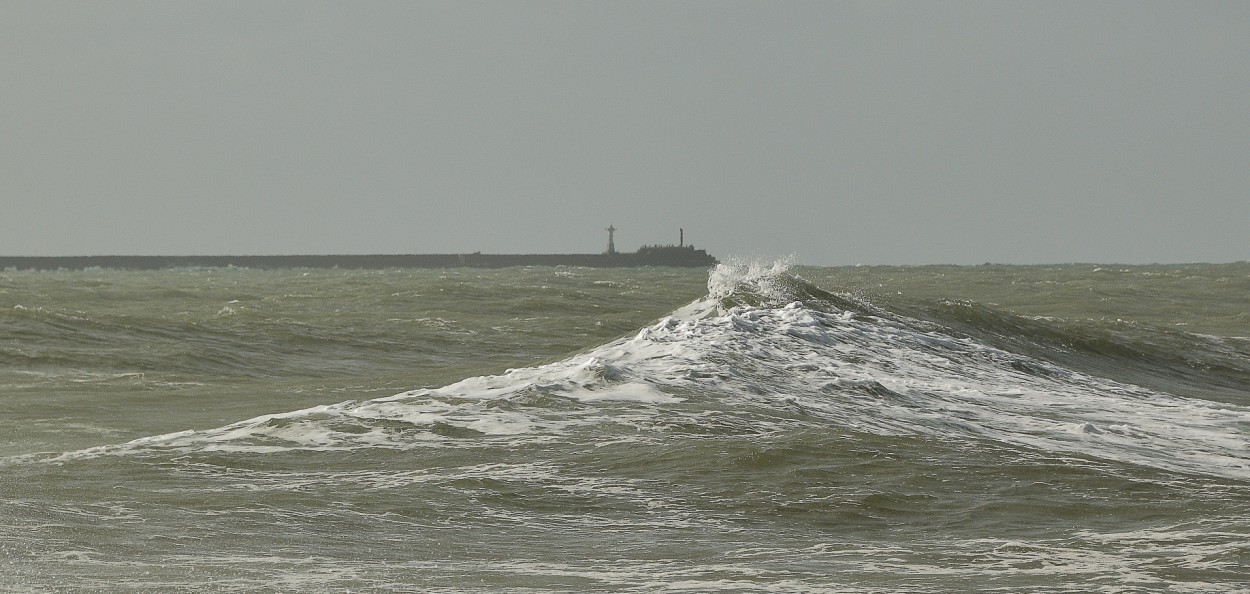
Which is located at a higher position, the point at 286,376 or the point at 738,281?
the point at 738,281

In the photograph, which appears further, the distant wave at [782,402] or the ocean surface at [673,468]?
the distant wave at [782,402]

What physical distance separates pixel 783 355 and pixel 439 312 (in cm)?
1858

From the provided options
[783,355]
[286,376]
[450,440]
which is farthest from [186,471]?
[286,376]

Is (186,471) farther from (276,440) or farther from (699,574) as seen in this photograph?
(699,574)

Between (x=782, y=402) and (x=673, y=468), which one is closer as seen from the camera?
(x=673, y=468)

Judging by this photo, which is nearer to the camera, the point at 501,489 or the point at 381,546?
the point at 381,546

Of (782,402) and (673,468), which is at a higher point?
(782,402)

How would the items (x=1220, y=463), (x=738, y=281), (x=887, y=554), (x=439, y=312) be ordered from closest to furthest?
(x=887, y=554) < (x=1220, y=463) < (x=738, y=281) < (x=439, y=312)

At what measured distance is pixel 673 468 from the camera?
28.0 feet

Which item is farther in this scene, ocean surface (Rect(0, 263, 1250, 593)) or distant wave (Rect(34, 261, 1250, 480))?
distant wave (Rect(34, 261, 1250, 480))

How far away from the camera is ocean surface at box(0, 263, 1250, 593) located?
20.4 ft

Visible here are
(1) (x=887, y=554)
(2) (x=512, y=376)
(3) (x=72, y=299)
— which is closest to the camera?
(1) (x=887, y=554)

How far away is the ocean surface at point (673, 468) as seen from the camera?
244 inches

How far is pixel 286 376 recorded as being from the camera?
56.9 ft
